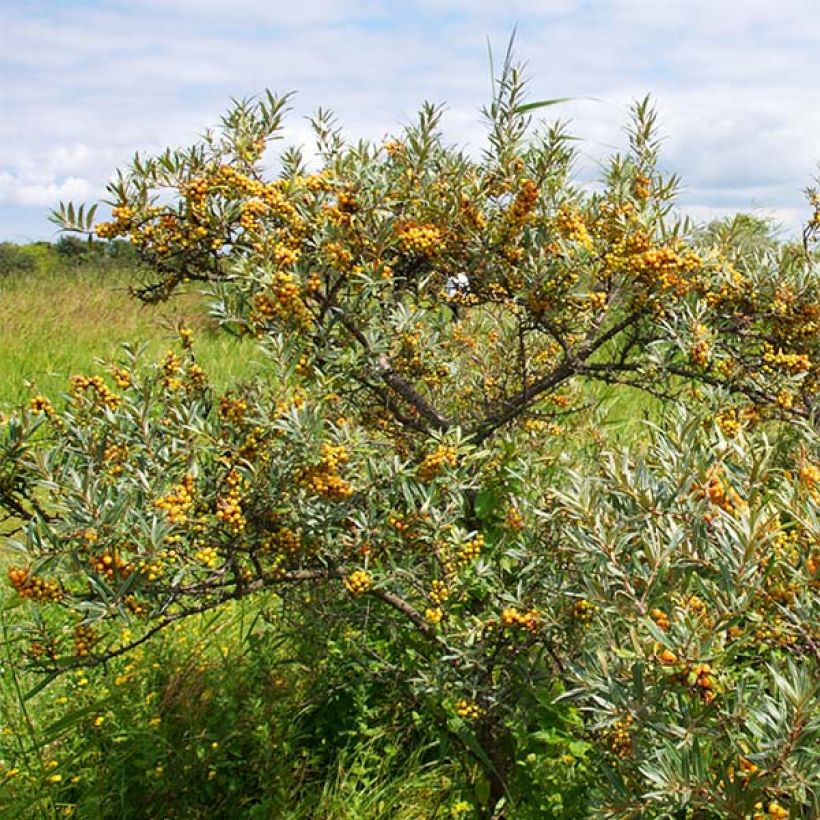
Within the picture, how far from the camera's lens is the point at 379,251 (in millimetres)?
2197

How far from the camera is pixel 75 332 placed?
838 centimetres

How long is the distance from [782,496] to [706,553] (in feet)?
0.56

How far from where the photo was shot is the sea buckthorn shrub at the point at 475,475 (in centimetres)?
152

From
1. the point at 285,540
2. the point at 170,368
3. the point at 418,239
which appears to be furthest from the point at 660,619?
the point at 170,368

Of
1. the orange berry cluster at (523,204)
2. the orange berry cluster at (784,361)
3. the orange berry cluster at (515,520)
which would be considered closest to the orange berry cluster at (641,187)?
Result: the orange berry cluster at (523,204)

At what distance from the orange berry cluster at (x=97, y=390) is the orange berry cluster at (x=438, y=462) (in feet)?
2.31

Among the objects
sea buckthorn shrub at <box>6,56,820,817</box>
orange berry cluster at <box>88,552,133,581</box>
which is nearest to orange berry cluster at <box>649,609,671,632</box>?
sea buckthorn shrub at <box>6,56,820,817</box>

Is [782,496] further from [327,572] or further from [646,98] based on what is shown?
[646,98]

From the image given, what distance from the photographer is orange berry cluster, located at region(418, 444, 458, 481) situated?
2061 millimetres

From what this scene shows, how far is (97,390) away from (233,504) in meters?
0.47

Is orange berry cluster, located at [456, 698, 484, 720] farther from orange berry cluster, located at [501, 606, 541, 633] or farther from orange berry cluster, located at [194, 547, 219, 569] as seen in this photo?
orange berry cluster, located at [194, 547, 219, 569]

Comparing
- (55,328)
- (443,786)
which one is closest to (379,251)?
(443,786)

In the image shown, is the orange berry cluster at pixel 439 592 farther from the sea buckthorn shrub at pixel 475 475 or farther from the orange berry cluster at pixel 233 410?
the orange berry cluster at pixel 233 410

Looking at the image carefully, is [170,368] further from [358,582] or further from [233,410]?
[358,582]
